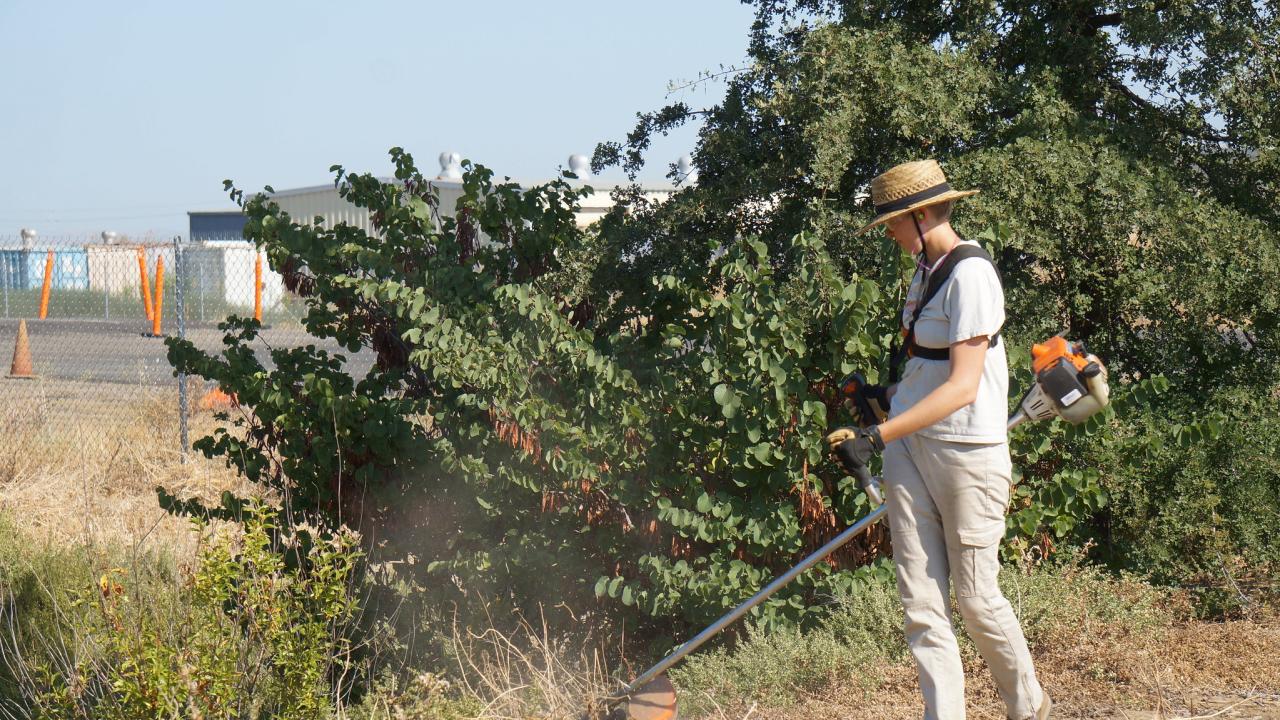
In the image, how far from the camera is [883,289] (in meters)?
5.21

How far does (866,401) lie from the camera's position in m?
4.21

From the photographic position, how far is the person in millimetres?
3645

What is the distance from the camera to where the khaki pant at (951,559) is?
3.77 metres

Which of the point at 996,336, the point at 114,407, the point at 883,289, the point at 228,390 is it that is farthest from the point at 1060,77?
the point at 114,407

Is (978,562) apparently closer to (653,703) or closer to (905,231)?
(905,231)

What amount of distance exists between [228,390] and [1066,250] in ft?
13.5

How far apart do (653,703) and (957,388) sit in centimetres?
177

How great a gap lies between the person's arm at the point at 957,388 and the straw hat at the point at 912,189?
18.9 inches

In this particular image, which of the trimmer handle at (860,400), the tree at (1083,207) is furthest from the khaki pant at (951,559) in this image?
the tree at (1083,207)

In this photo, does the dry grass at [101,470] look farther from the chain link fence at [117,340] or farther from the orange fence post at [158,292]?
the orange fence post at [158,292]

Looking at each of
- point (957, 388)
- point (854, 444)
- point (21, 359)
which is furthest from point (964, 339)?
point (21, 359)

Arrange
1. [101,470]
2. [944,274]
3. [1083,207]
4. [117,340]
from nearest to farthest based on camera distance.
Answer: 1. [944,274]
2. [1083,207]
3. [101,470]
4. [117,340]

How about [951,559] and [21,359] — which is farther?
[21,359]

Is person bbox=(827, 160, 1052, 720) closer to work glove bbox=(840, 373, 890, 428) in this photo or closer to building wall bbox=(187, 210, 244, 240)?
work glove bbox=(840, 373, 890, 428)
